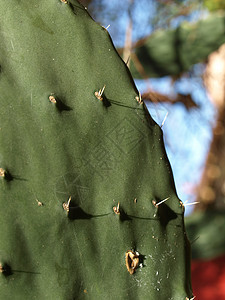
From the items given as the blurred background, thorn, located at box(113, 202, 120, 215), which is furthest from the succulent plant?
thorn, located at box(113, 202, 120, 215)

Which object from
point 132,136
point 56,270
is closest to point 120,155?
point 132,136

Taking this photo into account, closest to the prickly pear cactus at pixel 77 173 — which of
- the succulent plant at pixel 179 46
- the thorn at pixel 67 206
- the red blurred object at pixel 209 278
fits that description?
the thorn at pixel 67 206

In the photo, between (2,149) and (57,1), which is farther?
(57,1)

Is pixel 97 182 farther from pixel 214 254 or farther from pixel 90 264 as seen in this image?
pixel 214 254

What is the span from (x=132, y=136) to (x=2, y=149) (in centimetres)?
28

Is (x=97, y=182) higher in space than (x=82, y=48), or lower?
lower

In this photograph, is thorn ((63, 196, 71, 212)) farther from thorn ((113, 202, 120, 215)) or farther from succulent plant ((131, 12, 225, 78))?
succulent plant ((131, 12, 225, 78))

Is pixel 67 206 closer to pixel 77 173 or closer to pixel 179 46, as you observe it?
pixel 77 173

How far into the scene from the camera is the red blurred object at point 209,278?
11.4 feet

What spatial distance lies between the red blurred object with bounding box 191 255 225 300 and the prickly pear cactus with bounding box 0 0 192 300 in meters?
2.60

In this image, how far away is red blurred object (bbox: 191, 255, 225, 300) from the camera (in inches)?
137

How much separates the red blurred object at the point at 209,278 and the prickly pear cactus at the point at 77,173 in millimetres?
2604

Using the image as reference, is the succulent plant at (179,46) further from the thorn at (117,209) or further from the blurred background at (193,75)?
the thorn at (117,209)

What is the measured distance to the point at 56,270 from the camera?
89 cm
